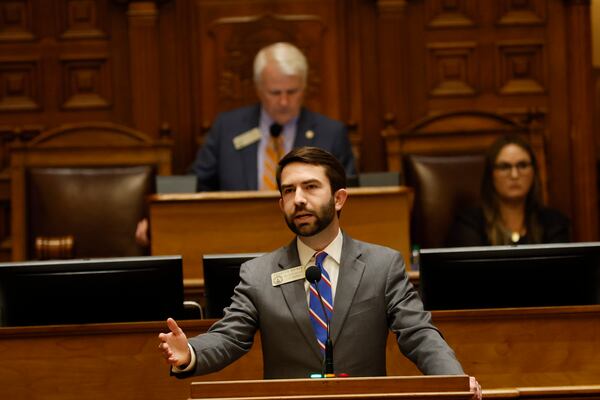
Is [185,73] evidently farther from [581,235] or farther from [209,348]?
[209,348]

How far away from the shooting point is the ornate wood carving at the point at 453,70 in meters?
5.52

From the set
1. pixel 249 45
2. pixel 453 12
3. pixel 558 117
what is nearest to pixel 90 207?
pixel 249 45

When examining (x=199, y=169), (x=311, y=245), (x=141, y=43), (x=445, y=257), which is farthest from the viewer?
(x=141, y=43)

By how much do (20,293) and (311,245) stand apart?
32.6 inches

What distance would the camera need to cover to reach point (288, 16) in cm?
546

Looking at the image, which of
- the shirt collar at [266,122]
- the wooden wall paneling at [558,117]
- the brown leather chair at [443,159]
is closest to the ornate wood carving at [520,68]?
the wooden wall paneling at [558,117]

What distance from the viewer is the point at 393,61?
5473 millimetres

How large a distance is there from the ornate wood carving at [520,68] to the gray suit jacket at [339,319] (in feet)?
10.3

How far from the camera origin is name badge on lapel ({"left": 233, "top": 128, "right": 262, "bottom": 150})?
190 inches

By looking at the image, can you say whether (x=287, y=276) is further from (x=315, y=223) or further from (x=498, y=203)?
(x=498, y=203)

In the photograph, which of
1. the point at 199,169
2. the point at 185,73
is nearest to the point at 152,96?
the point at 185,73

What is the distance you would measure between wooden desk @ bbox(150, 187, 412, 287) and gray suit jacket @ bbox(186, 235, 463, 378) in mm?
1138

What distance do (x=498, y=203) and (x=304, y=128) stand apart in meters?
0.96

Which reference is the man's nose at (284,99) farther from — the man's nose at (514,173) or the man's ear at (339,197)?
the man's ear at (339,197)
